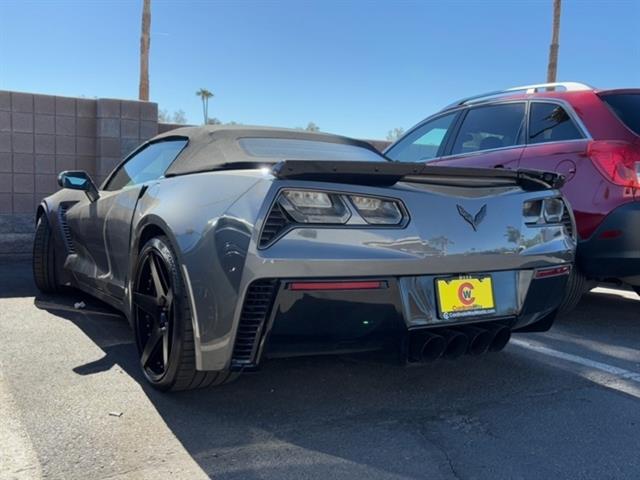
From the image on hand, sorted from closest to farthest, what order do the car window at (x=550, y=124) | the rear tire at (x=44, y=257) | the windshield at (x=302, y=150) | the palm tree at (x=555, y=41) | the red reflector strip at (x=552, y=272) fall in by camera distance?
the red reflector strip at (x=552, y=272)
the windshield at (x=302, y=150)
the car window at (x=550, y=124)
the rear tire at (x=44, y=257)
the palm tree at (x=555, y=41)

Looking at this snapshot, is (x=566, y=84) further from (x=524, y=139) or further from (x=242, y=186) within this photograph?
(x=242, y=186)

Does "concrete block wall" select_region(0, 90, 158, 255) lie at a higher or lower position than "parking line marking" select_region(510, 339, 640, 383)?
higher

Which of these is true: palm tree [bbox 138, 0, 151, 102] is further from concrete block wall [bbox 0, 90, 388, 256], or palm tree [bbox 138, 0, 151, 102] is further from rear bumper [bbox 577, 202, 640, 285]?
rear bumper [bbox 577, 202, 640, 285]

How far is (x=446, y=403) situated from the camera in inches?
114

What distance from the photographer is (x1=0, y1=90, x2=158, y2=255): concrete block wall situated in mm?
7297

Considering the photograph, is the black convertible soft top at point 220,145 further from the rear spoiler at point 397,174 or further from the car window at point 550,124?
the car window at point 550,124

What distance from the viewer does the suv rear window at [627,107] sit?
4.03 m

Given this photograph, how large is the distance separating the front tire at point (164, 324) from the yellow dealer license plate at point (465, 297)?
37.3 inches

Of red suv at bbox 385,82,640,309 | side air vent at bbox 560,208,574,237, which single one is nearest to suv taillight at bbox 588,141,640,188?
red suv at bbox 385,82,640,309

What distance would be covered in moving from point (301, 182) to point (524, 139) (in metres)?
2.88

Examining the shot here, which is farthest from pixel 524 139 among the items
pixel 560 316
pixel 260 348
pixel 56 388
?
pixel 56 388

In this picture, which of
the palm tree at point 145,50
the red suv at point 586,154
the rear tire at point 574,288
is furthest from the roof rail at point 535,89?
the palm tree at point 145,50

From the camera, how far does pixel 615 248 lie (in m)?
3.87

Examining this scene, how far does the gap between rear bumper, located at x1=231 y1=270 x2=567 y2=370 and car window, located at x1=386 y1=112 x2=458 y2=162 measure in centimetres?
327
